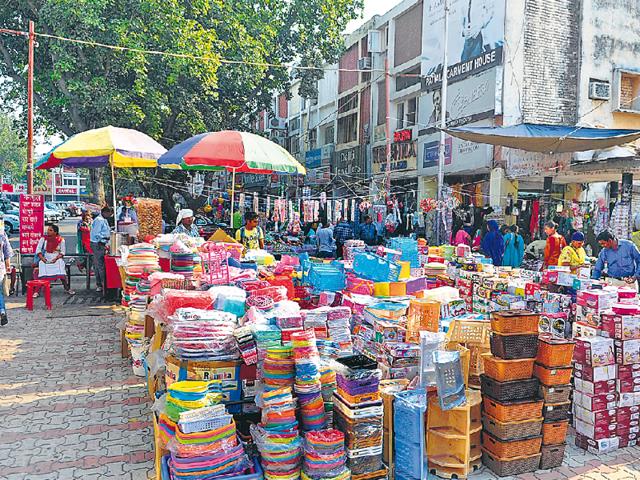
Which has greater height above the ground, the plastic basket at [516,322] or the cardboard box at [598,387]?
the plastic basket at [516,322]

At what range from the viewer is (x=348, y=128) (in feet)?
78.1

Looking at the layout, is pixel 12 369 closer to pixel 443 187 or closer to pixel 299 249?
pixel 299 249

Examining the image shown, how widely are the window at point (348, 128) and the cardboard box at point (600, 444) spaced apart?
19.2 m

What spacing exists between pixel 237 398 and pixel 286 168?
4.63 m

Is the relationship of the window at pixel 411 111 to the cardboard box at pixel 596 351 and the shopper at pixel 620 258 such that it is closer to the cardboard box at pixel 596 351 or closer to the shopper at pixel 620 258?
the shopper at pixel 620 258

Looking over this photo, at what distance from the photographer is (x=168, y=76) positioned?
15.7 metres

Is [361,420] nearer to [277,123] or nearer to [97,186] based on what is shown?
[97,186]

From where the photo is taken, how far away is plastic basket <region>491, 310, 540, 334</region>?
402 centimetres

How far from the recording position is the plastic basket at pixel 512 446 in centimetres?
397

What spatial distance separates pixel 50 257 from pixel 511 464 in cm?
875

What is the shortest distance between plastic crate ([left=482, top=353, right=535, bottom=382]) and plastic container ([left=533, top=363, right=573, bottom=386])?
82 millimetres

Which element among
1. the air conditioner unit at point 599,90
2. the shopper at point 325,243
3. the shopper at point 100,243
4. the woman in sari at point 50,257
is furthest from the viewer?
the air conditioner unit at point 599,90

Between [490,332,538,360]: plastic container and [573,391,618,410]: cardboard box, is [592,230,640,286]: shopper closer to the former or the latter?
[573,391,618,410]: cardboard box

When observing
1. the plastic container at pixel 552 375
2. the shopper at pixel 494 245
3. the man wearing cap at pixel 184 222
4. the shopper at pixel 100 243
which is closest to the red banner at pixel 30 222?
the shopper at pixel 100 243
